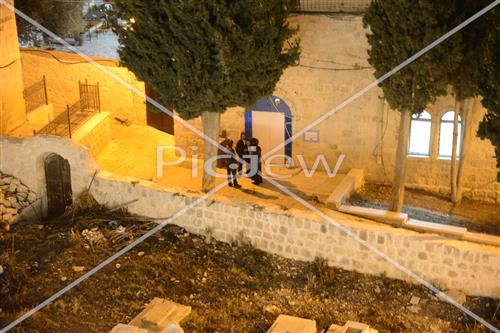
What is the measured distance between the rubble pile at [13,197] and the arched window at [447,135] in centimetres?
990

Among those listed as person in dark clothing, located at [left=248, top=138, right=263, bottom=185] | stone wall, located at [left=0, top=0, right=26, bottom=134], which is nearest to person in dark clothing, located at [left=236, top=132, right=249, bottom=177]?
person in dark clothing, located at [left=248, top=138, right=263, bottom=185]

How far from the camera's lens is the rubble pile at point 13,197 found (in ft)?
52.0

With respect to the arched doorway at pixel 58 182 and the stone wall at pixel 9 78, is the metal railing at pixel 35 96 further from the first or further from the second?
the arched doorway at pixel 58 182

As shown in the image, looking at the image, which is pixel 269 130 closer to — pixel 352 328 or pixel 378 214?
pixel 378 214

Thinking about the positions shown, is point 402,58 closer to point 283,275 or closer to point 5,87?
point 283,275

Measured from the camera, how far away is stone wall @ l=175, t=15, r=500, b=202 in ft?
55.3

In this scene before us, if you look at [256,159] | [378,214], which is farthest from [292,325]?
[256,159]

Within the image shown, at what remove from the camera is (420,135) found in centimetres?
1733

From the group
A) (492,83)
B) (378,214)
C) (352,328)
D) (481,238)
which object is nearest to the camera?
(352,328)

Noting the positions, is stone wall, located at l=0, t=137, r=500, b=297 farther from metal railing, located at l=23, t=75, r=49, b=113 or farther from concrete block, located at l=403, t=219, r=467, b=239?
metal railing, located at l=23, t=75, r=49, b=113

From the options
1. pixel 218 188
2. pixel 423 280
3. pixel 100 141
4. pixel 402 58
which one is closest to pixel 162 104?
pixel 218 188

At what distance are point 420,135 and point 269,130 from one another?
3.87 meters

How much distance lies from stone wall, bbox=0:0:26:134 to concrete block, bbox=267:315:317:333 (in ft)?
32.8

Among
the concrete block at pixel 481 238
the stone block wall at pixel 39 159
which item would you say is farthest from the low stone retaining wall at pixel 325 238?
the concrete block at pixel 481 238
